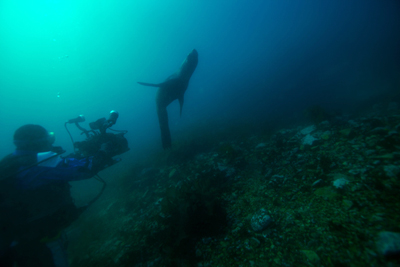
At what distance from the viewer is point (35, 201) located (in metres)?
3.02

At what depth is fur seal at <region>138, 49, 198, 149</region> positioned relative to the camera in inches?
234

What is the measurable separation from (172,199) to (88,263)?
2.29 meters

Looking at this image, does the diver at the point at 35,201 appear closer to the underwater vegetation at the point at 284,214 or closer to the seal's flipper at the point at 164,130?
the underwater vegetation at the point at 284,214

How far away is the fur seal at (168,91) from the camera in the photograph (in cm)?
595

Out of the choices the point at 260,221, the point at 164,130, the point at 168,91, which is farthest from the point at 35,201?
the point at 168,91

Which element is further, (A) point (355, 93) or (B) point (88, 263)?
(A) point (355, 93)

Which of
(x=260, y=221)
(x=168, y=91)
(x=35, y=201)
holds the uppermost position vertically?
(x=168, y=91)

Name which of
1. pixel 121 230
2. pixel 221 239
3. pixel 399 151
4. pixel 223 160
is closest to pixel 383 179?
pixel 399 151

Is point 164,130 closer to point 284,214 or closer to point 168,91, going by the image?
point 168,91

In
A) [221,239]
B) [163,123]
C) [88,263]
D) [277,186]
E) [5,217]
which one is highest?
[163,123]

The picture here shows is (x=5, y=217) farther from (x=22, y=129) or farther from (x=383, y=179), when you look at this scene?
(x=383, y=179)

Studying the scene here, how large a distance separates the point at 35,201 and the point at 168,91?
17.4 ft

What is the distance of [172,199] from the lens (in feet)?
12.8

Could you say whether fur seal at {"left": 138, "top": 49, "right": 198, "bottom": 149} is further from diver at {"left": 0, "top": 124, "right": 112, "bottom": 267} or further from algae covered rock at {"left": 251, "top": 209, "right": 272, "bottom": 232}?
algae covered rock at {"left": 251, "top": 209, "right": 272, "bottom": 232}
